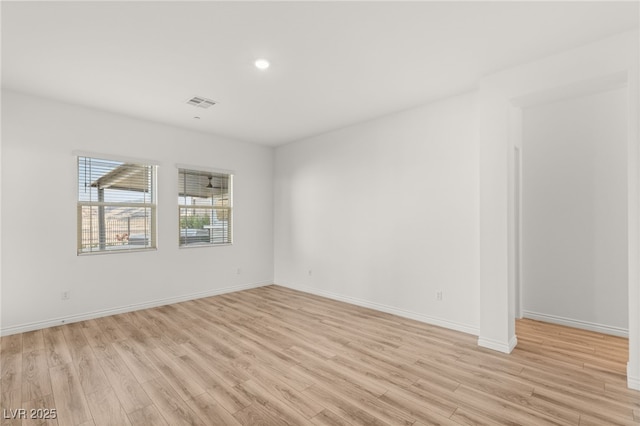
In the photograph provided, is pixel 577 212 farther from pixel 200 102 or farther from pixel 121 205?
pixel 121 205

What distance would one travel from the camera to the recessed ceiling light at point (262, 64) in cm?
287

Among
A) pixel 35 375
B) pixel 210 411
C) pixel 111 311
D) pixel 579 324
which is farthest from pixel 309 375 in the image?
pixel 579 324

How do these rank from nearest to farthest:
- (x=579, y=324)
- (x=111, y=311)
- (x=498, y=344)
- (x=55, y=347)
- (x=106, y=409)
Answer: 1. (x=106, y=409)
2. (x=498, y=344)
3. (x=55, y=347)
4. (x=579, y=324)
5. (x=111, y=311)

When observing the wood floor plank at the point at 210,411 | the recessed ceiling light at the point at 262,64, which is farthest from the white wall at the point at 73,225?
the wood floor plank at the point at 210,411

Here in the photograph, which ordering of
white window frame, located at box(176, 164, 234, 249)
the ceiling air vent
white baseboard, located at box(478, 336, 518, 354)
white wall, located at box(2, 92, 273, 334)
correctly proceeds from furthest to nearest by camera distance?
1. white window frame, located at box(176, 164, 234, 249)
2. the ceiling air vent
3. white wall, located at box(2, 92, 273, 334)
4. white baseboard, located at box(478, 336, 518, 354)

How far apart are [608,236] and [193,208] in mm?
5854

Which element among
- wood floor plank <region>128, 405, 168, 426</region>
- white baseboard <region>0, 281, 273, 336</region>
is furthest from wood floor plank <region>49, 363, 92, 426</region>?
white baseboard <region>0, 281, 273, 336</region>

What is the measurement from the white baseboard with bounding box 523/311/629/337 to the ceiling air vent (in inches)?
199

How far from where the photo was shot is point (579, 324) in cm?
365

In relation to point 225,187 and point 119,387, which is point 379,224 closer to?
point 225,187

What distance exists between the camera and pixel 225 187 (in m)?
5.65

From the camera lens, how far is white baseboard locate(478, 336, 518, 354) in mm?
2980

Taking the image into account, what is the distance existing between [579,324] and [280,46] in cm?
462

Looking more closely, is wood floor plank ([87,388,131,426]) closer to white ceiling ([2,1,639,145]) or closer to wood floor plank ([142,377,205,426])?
wood floor plank ([142,377,205,426])
